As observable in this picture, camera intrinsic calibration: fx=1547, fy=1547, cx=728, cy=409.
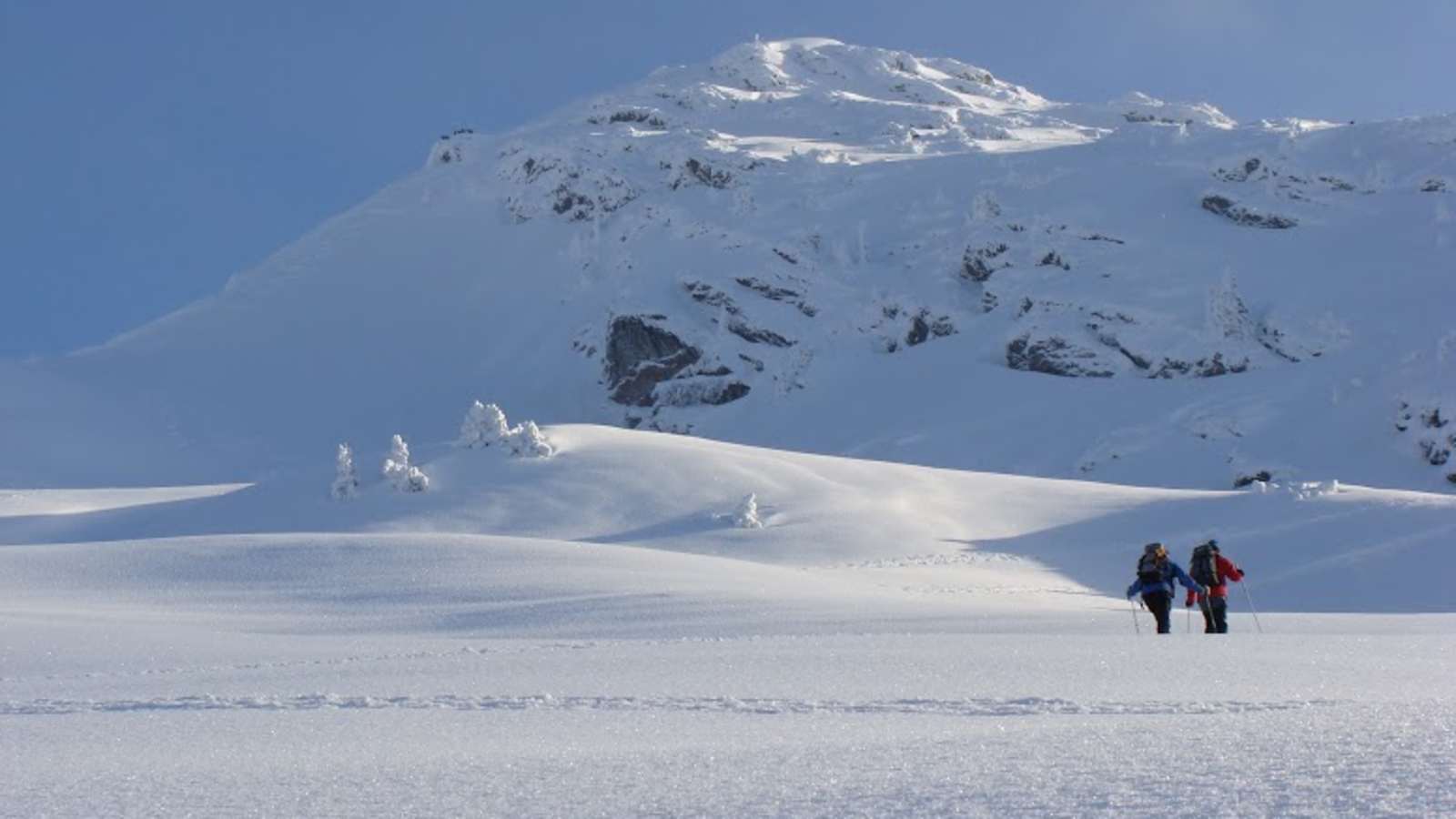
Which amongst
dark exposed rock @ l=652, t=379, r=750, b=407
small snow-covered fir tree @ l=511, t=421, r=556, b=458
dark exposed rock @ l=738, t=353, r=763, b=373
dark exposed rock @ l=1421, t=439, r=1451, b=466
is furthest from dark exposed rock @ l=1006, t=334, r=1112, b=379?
small snow-covered fir tree @ l=511, t=421, r=556, b=458

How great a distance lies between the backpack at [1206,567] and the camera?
1590 centimetres

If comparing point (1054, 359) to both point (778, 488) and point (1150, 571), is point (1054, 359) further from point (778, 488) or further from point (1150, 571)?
point (1150, 571)

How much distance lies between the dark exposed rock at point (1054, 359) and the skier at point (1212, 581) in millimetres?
47346

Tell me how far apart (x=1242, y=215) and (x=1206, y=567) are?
199 ft

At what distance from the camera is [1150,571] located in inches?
629

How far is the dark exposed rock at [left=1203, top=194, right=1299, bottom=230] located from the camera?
7144cm

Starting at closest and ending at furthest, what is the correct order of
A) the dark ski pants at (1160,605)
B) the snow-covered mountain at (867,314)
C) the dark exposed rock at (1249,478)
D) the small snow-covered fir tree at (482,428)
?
the dark ski pants at (1160,605) < the small snow-covered fir tree at (482,428) < the dark exposed rock at (1249,478) < the snow-covered mountain at (867,314)

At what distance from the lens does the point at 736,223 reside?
83.8 meters

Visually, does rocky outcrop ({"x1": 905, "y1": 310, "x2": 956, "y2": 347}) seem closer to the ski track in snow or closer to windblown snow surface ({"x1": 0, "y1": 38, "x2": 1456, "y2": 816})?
windblown snow surface ({"x1": 0, "y1": 38, "x2": 1456, "y2": 816})

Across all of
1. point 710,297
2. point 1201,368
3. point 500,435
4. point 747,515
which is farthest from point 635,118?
point 747,515

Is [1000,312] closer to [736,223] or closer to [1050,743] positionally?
[736,223]

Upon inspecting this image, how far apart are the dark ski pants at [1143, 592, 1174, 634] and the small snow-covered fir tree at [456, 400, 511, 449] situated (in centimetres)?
2140

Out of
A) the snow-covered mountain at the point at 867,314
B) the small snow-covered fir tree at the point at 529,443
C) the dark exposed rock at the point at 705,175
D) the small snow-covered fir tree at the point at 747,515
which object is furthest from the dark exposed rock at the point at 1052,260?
the small snow-covered fir tree at the point at 747,515

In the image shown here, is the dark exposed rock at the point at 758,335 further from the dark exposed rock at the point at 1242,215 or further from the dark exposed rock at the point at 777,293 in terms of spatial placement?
the dark exposed rock at the point at 1242,215
